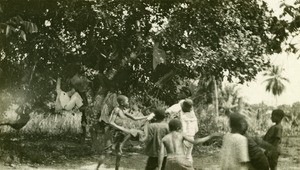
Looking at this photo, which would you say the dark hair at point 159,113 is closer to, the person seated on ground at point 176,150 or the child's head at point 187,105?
the person seated on ground at point 176,150

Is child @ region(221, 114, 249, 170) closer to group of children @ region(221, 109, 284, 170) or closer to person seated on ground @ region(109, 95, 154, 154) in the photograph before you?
group of children @ region(221, 109, 284, 170)

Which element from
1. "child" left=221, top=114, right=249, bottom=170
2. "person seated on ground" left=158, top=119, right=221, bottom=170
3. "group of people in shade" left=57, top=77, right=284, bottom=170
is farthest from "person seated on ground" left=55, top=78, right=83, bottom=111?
"child" left=221, top=114, right=249, bottom=170

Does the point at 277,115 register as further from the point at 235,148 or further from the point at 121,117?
the point at 121,117

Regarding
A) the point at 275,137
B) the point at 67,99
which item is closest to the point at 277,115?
the point at 275,137

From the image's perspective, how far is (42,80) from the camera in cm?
1037

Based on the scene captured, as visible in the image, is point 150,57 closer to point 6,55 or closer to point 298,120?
point 6,55

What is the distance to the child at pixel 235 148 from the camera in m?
4.67

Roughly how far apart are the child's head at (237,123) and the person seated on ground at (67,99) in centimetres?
634

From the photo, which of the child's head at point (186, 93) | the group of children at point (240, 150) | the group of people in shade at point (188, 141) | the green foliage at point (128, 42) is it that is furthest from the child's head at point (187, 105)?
the green foliage at point (128, 42)

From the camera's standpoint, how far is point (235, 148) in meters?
4.70

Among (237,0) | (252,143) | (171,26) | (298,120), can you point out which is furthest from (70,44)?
(298,120)

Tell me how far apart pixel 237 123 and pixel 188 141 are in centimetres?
90

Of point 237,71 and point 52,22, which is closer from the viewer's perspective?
point 52,22

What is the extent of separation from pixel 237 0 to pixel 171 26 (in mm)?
1680
